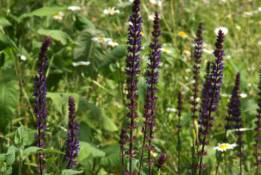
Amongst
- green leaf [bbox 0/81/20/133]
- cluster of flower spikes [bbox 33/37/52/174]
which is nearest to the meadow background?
green leaf [bbox 0/81/20/133]

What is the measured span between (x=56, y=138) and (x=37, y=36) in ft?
7.51

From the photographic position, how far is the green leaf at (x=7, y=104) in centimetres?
282

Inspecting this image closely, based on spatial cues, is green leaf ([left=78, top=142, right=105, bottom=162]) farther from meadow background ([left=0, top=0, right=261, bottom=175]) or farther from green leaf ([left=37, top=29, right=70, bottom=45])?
green leaf ([left=37, top=29, right=70, bottom=45])

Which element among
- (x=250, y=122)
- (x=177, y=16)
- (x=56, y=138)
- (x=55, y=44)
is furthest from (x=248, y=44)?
(x=56, y=138)

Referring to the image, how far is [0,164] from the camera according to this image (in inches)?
67.6

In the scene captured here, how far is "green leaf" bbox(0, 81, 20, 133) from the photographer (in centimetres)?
282

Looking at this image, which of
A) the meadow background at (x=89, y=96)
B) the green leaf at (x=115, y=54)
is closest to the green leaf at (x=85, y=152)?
the meadow background at (x=89, y=96)

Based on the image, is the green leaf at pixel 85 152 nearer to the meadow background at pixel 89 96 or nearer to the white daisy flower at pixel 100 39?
the meadow background at pixel 89 96

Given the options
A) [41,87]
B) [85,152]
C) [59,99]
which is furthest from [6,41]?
[41,87]

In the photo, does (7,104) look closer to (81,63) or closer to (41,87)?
(81,63)

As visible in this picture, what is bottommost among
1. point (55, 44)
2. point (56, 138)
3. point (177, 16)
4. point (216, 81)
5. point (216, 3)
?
point (56, 138)

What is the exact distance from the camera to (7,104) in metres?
2.86

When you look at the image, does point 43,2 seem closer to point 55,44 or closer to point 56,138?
point 55,44

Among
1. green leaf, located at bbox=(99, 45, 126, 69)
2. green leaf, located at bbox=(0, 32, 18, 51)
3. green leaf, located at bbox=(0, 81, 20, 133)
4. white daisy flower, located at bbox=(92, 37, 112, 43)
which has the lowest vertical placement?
green leaf, located at bbox=(0, 81, 20, 133)
